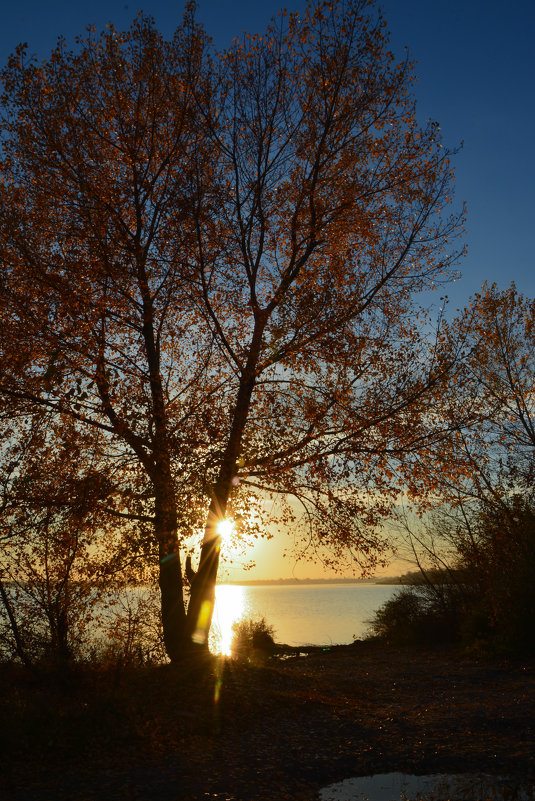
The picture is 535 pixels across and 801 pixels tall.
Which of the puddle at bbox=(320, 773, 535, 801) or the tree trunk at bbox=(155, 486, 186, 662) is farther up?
the tree trunk at bbox=(155, 486, 186, 662)

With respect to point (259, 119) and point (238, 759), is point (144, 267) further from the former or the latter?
point (238, 759)

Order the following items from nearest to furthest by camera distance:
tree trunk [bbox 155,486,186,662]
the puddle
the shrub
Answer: the puddle, tree trunk [bbox 155,486,186,662], the shrub

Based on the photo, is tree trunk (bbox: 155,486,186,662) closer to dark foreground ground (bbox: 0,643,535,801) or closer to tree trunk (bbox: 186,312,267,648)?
tree trunk (bbox: 186,312,267,648)

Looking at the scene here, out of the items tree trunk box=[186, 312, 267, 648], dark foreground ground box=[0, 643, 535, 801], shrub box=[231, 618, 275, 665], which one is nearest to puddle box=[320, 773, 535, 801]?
dark foreground ground box=[0, 643, 535, 801]

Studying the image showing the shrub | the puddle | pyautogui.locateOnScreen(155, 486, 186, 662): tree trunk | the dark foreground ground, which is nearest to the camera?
the puddle

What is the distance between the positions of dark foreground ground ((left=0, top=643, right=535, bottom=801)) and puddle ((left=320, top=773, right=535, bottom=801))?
10.0 inches

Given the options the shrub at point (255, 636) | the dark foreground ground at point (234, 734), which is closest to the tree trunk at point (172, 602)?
the dark foreground ground at point (234, 734)

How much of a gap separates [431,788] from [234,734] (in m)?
3.38

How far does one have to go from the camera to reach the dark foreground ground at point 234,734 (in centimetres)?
752

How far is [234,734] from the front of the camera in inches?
376

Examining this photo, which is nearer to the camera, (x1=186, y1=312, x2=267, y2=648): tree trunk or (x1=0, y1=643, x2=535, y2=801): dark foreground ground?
(x1=0, y1=643, x2=535, y2=801): dark foreground ground

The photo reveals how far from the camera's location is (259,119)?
46.7 ft

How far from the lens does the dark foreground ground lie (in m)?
7.52

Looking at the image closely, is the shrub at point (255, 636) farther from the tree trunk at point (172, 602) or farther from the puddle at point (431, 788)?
the puddle at point (431, 788)
